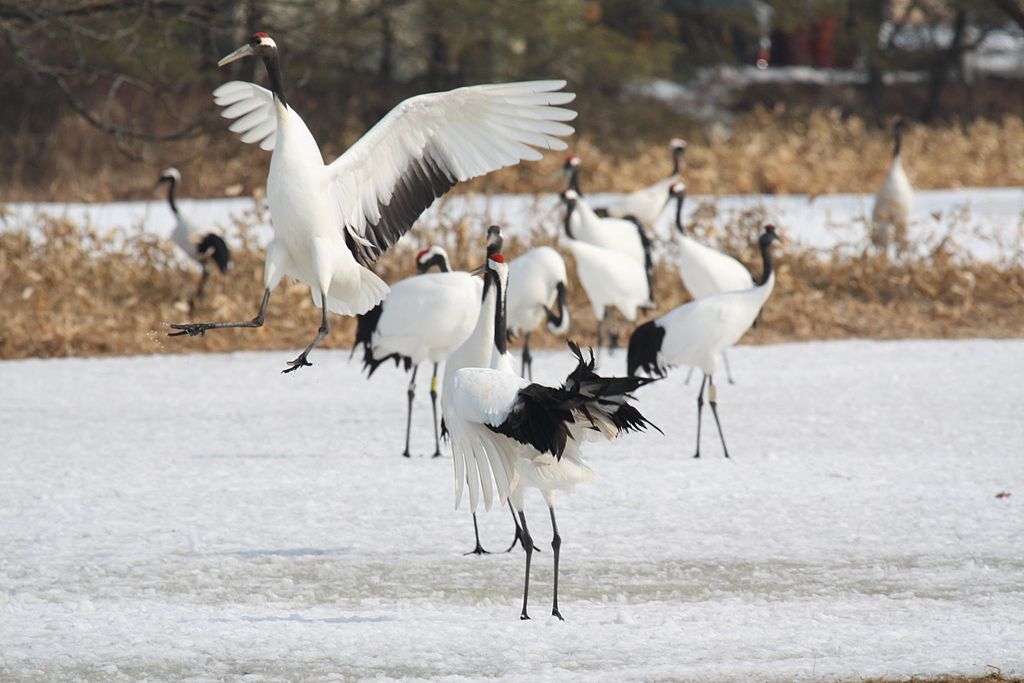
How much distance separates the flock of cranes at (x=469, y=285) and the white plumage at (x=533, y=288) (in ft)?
0.03

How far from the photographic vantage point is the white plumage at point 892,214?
11828 millimetres

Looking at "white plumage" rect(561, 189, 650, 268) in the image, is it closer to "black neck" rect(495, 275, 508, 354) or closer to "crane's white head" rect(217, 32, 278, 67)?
"crane's white head" rect(217, 32, 278, 67)

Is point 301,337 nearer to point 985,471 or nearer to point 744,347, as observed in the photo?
point 744,347

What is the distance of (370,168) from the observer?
5766 mm

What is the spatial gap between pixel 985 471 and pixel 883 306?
4.99m

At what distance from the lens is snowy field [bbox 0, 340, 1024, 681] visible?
4027 mm

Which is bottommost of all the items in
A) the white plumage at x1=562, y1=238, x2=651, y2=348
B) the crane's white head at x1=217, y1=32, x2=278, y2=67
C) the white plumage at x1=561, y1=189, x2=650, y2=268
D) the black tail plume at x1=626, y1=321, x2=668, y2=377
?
the black tail plume at x1=626, y1=321, x2=668, y2=377

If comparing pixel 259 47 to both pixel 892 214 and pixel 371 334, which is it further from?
pixel 892 214

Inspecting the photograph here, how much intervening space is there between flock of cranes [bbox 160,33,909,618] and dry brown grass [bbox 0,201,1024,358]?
6.58 feet

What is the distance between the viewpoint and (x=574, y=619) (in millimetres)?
4395

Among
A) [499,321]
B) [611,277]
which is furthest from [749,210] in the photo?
[499,321]

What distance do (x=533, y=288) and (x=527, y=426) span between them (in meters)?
4.34

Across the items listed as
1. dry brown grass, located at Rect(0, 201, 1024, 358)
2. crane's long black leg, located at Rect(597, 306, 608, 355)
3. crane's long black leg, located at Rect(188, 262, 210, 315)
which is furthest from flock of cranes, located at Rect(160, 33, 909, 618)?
crane's long black leg, located at Rect(188, 262, 210, 315)

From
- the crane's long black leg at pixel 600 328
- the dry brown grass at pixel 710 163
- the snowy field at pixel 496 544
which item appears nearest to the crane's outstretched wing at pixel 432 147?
the snowy field at pixel 496 544
